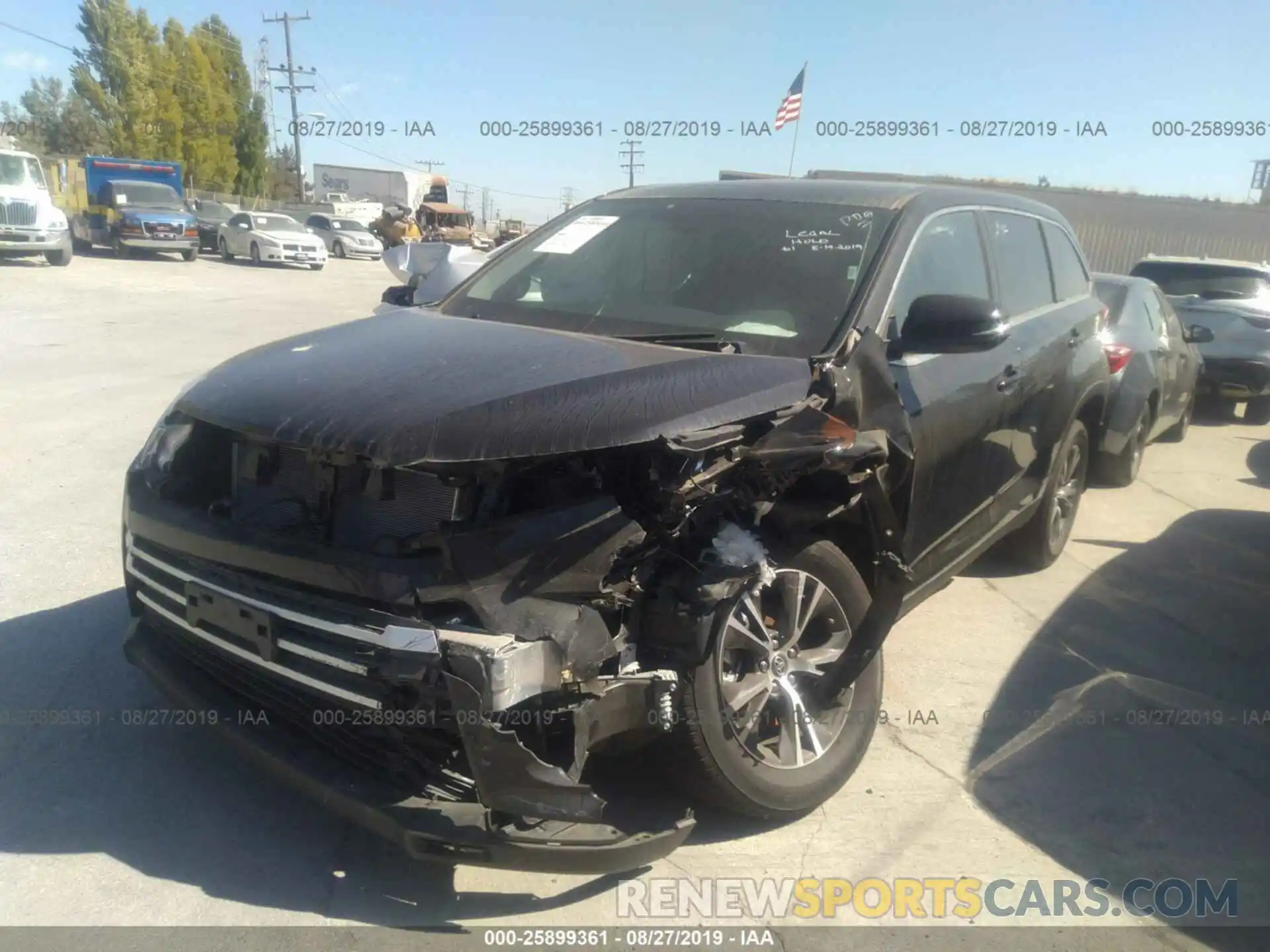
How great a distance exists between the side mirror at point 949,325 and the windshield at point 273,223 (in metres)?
27.7

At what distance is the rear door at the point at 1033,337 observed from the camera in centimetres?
432

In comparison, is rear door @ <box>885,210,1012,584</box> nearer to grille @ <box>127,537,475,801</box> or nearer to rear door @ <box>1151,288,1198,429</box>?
grille @ <box>127,537,475,801</box>

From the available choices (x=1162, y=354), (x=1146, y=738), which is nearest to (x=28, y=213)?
(x=1162, y=354)

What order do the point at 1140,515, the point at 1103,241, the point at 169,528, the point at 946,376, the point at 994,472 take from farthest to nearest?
the point at 1103,241, the point at 1140,515, the point at 994,472, the point at 946,376, the point at 169,528

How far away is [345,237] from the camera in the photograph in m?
35.2

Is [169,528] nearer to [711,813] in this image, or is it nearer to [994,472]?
Result: [711,813]

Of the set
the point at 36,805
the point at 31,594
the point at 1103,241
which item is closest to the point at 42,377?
the point at 31,594

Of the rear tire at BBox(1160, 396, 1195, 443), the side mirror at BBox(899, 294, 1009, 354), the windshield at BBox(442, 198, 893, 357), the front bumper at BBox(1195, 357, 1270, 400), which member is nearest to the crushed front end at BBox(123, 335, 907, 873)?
the side mirror at BBox(899, 294, 1009, 354)

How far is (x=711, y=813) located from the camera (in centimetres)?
309

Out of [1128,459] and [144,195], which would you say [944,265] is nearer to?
[1128,459]

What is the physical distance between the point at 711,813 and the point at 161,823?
5.41 ft

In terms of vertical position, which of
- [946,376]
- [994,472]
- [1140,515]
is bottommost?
[1140,515]

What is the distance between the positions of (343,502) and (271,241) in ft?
89.3

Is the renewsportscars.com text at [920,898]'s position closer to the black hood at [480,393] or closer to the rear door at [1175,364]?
the black hood at [480,393]
